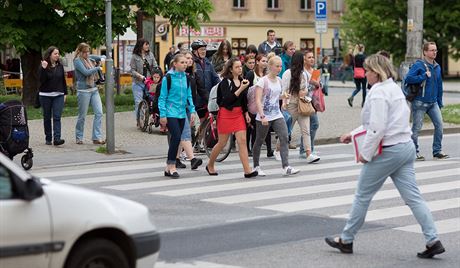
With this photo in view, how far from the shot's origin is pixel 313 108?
1709 centimetres

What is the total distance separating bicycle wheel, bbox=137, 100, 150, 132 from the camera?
21.8 m

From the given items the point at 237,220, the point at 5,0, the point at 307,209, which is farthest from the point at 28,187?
the point at 5,0

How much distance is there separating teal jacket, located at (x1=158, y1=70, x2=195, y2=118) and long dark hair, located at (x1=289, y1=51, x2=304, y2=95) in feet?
7.47

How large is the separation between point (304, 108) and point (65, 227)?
10.3 metres

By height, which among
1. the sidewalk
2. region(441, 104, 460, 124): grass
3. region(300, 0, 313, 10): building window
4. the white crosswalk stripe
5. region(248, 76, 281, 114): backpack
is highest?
region(300, 0, 313, 10): building window

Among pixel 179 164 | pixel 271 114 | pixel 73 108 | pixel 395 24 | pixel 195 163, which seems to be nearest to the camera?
pixel 271 114


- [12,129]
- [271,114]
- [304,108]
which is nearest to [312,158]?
[304,108]

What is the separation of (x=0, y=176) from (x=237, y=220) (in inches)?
191

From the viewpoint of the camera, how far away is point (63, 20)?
94.7ft

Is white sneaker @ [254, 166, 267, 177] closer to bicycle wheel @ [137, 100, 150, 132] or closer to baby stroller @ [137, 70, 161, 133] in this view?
baby stroller @ [137, 70, 161, 133]

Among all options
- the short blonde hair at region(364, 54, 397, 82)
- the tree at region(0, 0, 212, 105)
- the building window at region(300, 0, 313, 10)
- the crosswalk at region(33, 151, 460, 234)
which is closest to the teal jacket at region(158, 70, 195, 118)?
the crosswalk at region(33, 151, 460, 234)

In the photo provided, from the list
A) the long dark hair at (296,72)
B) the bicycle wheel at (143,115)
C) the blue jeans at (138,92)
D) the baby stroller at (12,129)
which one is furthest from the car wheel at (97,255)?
the blue jeans at (138,92)

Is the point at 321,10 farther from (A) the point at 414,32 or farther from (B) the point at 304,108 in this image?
(B) the point at 304,108

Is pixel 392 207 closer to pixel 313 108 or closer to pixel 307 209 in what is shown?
pixel 307 209
